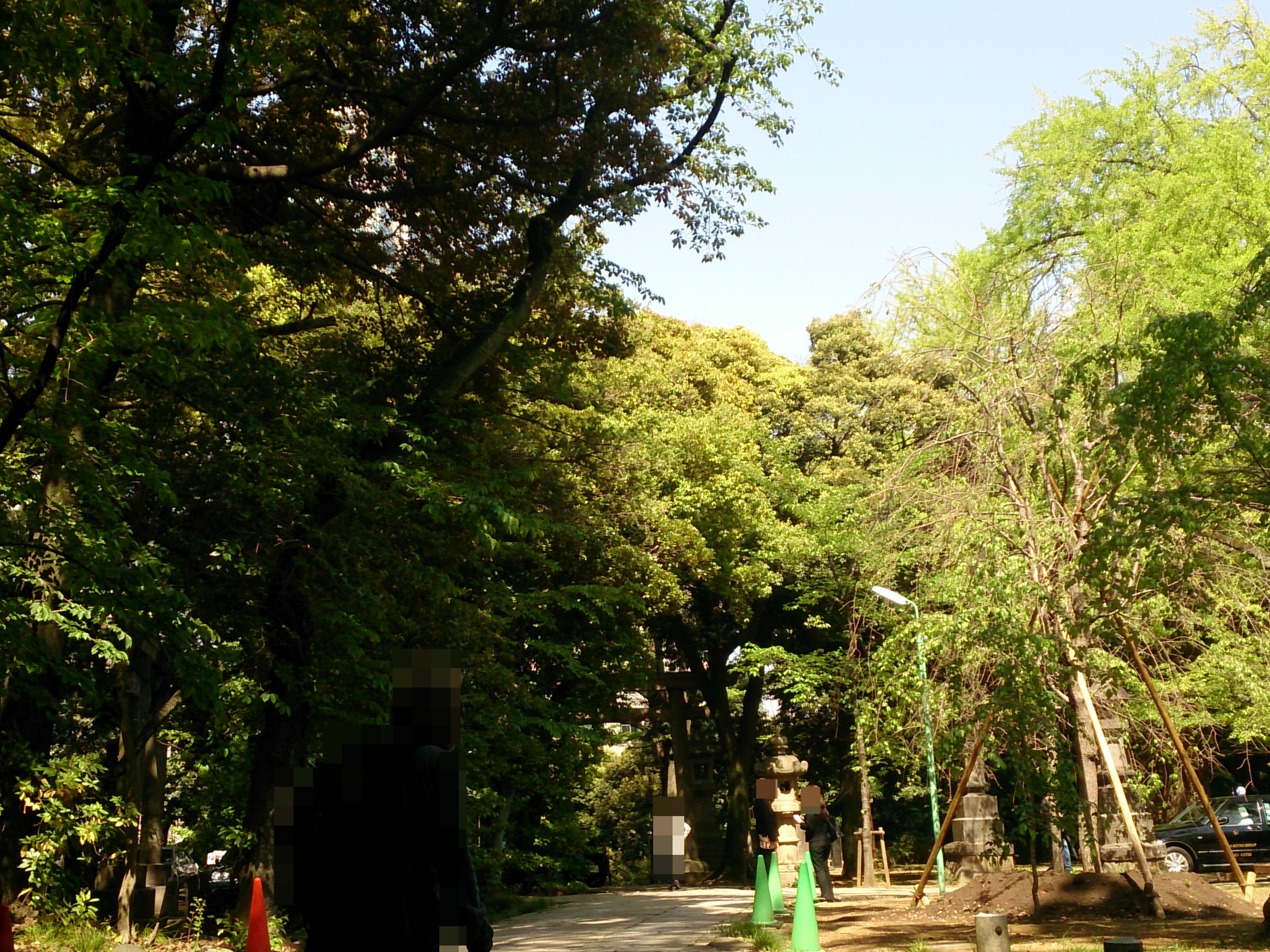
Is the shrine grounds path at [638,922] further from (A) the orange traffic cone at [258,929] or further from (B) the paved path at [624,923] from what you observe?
(A) the orange traffic cone at [258,929]

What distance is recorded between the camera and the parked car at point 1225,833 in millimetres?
25234

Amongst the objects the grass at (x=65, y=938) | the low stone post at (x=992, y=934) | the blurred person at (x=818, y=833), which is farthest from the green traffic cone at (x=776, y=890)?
the grass at (x=65, y=938)

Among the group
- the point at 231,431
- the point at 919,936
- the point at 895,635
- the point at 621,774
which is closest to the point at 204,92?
the point at 231,431

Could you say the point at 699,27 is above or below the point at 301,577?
above

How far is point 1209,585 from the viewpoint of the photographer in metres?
12.3

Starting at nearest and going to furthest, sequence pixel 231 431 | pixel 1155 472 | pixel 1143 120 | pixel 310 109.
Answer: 1. pixel 1155 472
2. pixel 231 431
3. pixel 310 109
4. pixel 1143 120

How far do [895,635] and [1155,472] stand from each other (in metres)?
4.55

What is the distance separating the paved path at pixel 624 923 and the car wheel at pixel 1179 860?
924 cm

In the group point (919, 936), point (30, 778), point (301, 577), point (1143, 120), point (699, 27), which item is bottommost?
point (919, 936)

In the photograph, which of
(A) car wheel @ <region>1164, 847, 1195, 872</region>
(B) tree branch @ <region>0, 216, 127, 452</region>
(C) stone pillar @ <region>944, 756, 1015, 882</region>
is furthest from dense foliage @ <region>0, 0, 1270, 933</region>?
(A) car wheel @ <region>1164, 847, 1195, 872</region>

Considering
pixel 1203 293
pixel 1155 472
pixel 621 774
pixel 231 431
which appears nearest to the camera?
pixel 1155 472

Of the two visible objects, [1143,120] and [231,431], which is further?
[1143,120]

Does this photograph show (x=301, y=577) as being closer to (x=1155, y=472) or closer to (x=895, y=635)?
(x=895, y=635)

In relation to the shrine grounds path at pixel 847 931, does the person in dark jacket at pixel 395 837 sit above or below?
above
